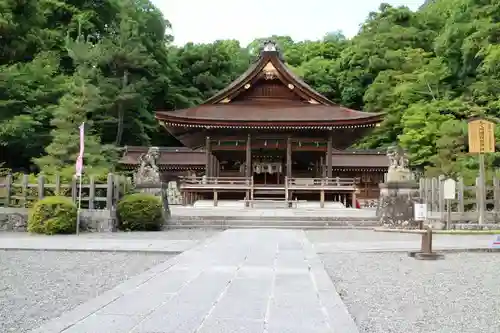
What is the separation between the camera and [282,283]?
5312 millimetres

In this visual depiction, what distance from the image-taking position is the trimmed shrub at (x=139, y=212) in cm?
1292

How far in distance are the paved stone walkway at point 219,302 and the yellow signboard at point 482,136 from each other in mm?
10166

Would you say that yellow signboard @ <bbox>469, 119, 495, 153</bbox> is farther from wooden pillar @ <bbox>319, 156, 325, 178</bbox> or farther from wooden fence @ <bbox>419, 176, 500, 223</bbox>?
wooden pillar @ <bbox>319, 156, 325, 178</bbox>

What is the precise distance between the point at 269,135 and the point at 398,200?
37.1ft

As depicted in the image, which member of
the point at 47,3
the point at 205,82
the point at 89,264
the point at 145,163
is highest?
the point at 47,3

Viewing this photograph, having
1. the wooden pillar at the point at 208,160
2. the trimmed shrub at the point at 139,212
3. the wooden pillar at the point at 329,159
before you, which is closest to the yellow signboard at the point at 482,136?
the wooden pillar at the point at 329,159

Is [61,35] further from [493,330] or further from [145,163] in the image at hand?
[493,330]

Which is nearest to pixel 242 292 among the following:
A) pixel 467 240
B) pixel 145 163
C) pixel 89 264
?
pixel 89 264

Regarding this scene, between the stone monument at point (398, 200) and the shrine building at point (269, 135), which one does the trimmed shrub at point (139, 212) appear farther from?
the shrine building at point (269, 135)

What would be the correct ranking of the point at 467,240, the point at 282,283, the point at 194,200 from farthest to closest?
the point at 194,200, the point at 467,240, the point at 282,283

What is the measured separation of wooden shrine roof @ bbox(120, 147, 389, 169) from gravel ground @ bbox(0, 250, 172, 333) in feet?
72.8

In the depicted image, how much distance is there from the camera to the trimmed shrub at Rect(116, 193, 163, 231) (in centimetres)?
1292

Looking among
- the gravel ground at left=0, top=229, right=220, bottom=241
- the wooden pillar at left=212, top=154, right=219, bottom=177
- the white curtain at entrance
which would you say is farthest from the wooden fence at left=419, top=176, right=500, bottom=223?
the wooden pillar at left=212, top=154, right=219, bottom=177

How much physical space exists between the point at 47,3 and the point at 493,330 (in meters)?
36.4
